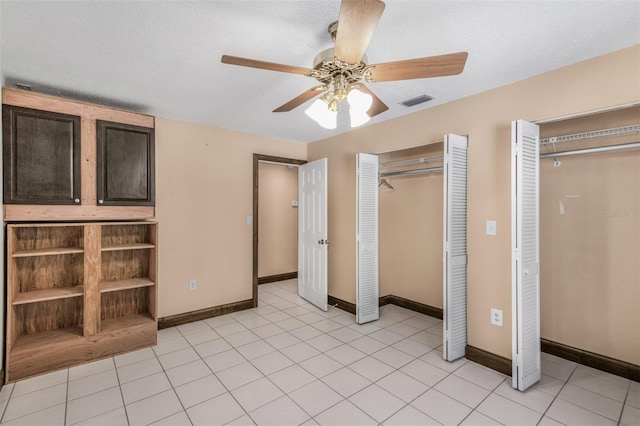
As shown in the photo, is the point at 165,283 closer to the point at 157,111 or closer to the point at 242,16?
the point at 157,111

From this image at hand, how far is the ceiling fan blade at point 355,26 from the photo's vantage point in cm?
117

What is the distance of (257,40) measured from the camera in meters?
1.90

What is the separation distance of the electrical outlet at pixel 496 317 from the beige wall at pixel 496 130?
0.04 metres

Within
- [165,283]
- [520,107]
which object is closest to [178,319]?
[165,283]

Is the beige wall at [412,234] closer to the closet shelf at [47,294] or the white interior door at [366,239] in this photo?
the white interior door at [366,239]

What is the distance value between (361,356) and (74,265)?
295cm

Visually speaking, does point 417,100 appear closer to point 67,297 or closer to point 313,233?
point 313,233

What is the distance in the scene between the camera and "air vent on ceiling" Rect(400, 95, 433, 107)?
286 centimetres

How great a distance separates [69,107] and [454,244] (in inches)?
143

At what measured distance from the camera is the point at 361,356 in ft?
9.47

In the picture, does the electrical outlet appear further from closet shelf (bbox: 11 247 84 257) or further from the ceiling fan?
closet shelf (bbox: 11 247 84 257)

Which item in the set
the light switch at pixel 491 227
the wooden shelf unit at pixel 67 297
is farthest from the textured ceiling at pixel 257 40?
the wooden shelf unit at pixel 67 297

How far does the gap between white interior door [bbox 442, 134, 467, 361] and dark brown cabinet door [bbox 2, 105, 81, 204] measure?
10.9 feet

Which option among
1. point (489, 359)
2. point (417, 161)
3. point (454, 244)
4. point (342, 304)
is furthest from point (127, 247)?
point (489, 359)
